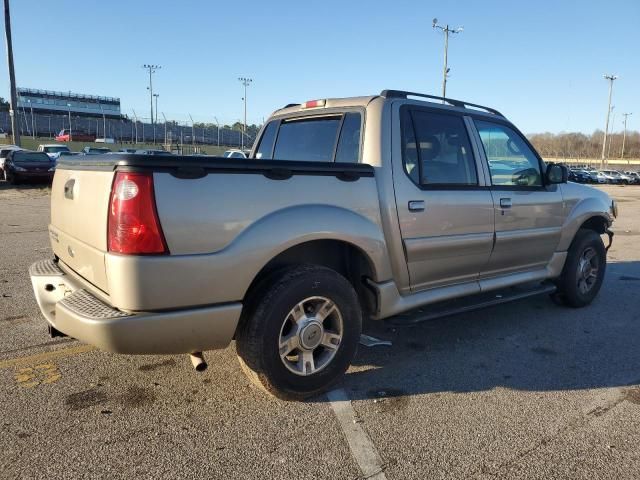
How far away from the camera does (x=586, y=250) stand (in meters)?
5.38

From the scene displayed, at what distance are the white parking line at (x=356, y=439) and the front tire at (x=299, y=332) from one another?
13 cm

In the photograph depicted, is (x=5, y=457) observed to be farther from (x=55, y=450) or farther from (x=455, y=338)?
(x=455, y=338)

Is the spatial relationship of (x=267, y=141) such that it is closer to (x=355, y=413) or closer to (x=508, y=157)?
(x=508, y=157)

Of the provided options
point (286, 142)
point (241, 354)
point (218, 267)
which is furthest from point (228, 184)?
point (286, 142)

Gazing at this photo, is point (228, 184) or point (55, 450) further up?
point (228, 184)

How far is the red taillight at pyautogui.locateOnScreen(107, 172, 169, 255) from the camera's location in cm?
253

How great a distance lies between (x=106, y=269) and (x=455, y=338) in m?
2.97

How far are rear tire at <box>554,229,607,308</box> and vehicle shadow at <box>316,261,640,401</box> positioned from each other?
0.46 feet

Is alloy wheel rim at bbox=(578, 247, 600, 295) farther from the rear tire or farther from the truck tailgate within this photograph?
the truck tailgate

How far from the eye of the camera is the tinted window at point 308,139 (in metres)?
4.04

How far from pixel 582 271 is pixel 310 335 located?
3.63m

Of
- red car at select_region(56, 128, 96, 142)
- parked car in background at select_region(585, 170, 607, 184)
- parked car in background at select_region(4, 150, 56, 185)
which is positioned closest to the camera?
parked car in background at select_region(4, 150, 56, 185)

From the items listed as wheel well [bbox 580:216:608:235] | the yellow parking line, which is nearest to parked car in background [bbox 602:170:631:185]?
wheel well [bbox 580:216:608:235]

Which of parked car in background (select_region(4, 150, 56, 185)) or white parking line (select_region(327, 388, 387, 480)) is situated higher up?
parked car in background (select_region(4, 150, 56, 185))
